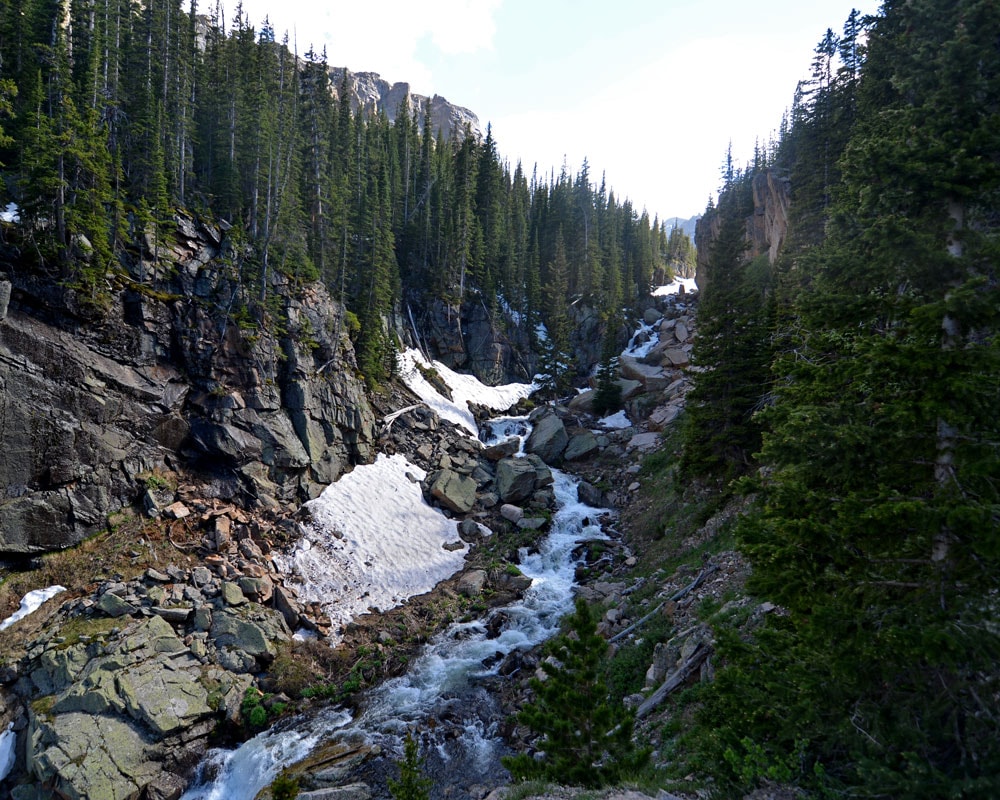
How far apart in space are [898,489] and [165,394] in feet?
84.2

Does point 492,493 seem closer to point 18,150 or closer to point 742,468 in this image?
point 742,468

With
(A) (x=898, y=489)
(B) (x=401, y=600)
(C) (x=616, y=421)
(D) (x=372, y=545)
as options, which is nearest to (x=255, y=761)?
(B) (x=401, y=600)

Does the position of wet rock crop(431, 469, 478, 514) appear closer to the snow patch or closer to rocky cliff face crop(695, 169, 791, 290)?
rocky cliff face crop(695, 169, 791, 290)

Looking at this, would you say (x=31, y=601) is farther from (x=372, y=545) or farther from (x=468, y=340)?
(x=468, y=340)

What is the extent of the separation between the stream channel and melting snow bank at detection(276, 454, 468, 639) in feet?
13.7

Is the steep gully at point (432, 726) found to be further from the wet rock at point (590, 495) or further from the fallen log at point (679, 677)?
the wet rock at point (590, 495)

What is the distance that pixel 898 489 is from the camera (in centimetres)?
629

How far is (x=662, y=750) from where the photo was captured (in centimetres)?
972

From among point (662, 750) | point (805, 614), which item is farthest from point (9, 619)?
point (805, 614)

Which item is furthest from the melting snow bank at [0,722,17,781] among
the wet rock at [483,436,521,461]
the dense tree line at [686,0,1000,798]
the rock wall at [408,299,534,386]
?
the rock wall at [408,299,534,386]

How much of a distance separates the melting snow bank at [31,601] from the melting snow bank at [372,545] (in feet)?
24.8

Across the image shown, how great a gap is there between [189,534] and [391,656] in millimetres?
9909

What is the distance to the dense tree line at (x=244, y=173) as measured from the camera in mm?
20609

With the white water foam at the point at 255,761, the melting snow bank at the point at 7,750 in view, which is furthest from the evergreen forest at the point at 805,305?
the melting snow bank at the point at 7,750
